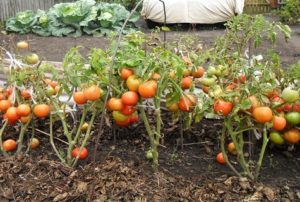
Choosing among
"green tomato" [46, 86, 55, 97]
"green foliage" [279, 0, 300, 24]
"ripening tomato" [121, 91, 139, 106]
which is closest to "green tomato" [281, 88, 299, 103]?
"ripening tomato" [121, 91, 139, 106]

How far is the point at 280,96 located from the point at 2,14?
9.28 metres

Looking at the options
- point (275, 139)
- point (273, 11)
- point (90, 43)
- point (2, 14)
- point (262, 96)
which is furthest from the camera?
point (273, 11)

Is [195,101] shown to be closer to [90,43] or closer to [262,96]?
[262,96]

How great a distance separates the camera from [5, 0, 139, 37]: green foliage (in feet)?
29.6

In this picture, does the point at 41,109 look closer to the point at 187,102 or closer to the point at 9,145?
the point at 9,145

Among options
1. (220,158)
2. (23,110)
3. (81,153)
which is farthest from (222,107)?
(23,110)

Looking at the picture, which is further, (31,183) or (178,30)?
(178,30)

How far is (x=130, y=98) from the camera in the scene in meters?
2.40

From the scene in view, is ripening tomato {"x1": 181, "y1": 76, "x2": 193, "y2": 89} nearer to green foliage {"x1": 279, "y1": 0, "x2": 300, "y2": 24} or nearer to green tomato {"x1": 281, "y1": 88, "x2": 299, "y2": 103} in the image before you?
green tomato {"x1": 281, "y1": 88, "x2": 299, "y2": 103}

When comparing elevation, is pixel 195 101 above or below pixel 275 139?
above

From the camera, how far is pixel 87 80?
255 centimetres

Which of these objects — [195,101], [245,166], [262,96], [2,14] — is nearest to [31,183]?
[195,101]

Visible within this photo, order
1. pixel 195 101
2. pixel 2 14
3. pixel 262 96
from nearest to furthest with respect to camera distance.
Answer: pixel 262 96
pixel 195 101
pixel 2 14

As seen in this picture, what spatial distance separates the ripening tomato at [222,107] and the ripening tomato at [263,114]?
0.13 m
